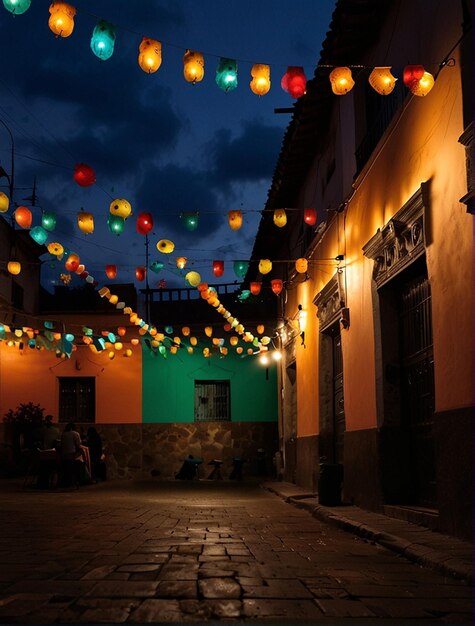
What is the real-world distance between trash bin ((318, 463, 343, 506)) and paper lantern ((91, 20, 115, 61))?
24.0 ft

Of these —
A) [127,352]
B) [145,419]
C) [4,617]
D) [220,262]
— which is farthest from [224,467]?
[4,617]

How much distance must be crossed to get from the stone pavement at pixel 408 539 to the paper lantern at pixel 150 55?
20.7 feet

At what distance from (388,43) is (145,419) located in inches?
707

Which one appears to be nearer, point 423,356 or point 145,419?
point 423,356

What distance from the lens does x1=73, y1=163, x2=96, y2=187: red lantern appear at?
1231 centimetres

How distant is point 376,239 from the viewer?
36.0 ft

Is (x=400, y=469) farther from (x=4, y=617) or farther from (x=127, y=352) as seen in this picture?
(x=127, y=352)

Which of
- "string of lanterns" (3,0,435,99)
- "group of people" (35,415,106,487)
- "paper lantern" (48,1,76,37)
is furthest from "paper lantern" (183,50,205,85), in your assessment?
"group of people" (35,415,106,487)

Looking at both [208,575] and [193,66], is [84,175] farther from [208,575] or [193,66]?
[208,575]

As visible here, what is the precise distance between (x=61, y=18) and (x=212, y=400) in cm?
1937

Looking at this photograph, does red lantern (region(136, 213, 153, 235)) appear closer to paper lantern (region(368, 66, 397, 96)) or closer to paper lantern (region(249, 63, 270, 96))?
paper lantern (region(249, 63, 270, 96))

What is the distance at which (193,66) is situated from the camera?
9.51 metres

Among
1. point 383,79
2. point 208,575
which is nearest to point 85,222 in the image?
point 383,79

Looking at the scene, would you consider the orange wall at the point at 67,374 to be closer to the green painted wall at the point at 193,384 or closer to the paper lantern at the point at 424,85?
the green painted wall at the point at 193,384
